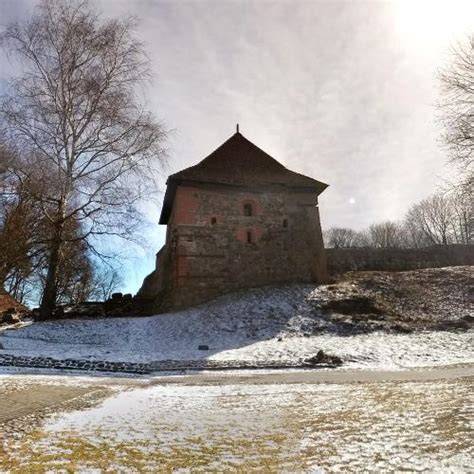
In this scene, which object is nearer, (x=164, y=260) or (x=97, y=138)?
(x=97, y=138)

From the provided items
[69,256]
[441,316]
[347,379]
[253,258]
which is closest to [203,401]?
[347,379]

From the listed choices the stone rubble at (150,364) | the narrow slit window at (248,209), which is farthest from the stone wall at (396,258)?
the stone rubble at (150,364)

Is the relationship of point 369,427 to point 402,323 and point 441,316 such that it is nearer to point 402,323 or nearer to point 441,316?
point 402,323

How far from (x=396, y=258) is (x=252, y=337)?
13319 mm

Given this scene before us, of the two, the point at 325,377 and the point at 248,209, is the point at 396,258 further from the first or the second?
the point at 325,377

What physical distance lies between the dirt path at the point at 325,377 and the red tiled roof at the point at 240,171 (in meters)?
11.7

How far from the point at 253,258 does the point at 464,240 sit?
40.7 metres

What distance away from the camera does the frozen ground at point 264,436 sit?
2.94 metres

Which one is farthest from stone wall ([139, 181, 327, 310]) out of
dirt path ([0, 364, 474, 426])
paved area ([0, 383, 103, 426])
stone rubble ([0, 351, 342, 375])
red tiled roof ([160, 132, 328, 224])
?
paved area ([0, 383, 103, 426])

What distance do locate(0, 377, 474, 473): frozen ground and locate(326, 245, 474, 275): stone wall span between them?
17027mm

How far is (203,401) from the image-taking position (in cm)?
548

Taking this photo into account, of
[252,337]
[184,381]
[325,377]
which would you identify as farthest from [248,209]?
[184,381]

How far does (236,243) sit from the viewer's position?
18938 millimetres

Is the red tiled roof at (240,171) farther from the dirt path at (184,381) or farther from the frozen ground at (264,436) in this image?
the frozen ground at (264,436)
